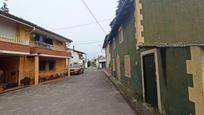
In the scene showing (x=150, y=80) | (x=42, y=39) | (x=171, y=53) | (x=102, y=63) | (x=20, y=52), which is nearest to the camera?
(x=171, y=53)

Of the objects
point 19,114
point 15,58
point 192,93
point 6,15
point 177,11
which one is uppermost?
point 6,15

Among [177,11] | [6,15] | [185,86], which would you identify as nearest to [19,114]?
[185,86]

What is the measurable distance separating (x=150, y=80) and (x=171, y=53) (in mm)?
2601

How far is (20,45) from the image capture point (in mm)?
16016

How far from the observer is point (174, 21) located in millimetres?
8555

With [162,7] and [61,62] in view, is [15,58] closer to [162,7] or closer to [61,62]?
[61,62]

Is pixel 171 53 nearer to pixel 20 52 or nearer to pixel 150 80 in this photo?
pixel 150 80

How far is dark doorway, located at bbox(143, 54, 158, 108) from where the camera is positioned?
7.26m

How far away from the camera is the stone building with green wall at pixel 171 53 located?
428 centimetres

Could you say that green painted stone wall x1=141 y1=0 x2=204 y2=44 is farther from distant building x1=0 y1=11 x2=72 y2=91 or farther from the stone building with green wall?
distant building x1=0 y1=11 x2=72 y2=91

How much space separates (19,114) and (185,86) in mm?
6106

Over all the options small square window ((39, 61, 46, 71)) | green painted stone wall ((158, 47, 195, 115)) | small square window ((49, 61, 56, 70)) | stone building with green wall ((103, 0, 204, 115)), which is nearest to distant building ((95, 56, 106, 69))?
small square window ((49, 61, 56, 70))

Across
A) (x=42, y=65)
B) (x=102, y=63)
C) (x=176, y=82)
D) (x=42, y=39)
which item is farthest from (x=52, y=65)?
(x=102, y=63)

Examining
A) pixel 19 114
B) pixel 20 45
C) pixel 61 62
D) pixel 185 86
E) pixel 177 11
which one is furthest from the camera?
pixel 61 62
